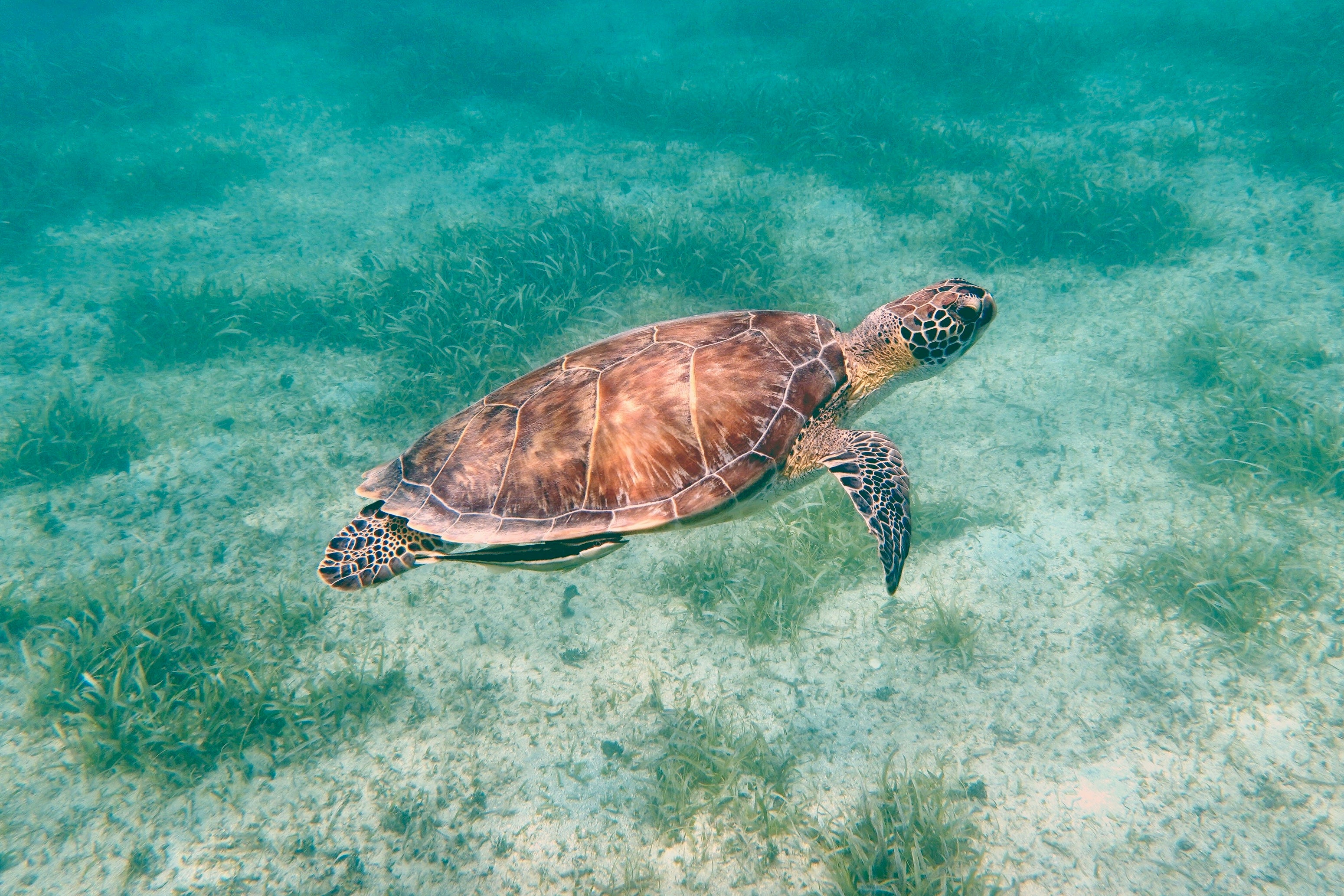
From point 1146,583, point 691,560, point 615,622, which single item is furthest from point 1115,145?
point 615,622

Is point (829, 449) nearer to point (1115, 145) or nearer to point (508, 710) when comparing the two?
point (508, 710)

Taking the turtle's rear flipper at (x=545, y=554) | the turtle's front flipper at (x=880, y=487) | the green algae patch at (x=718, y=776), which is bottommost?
the green algae patch at (x=718, y=776)

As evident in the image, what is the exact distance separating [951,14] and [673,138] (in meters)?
10.0

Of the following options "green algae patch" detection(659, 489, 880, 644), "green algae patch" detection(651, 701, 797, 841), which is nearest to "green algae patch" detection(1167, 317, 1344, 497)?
"green algae patch" detection(659, 489, 880, 644)

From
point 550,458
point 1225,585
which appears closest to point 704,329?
point 550,458

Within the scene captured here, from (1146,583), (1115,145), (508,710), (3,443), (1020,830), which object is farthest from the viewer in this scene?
(1115,145)

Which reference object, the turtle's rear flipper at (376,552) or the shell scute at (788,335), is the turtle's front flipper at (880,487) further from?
the turtle's rear flipper at (376,552)

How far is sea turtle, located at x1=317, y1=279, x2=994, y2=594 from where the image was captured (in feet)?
9.14

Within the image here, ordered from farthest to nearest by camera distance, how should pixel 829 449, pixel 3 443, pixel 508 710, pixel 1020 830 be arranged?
1. pixel 3 443
2. pixel 508 710
3. pixel 829 449
4. pixel 1020 830

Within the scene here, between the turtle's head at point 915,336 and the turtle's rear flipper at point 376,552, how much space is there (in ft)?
9.31

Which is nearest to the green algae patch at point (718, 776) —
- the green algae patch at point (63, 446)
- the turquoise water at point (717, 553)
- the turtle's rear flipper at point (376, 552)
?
the turquoise water at point (717, 553)

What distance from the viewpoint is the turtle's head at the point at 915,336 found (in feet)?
10.8

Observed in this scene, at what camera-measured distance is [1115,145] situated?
29.5ft

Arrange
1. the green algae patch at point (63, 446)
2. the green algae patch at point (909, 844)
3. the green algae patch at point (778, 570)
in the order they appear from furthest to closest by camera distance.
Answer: the green algae patch at point (63, 446) < the green algae patch at point (778, 570) < the green algae patch at point (909, 844)
